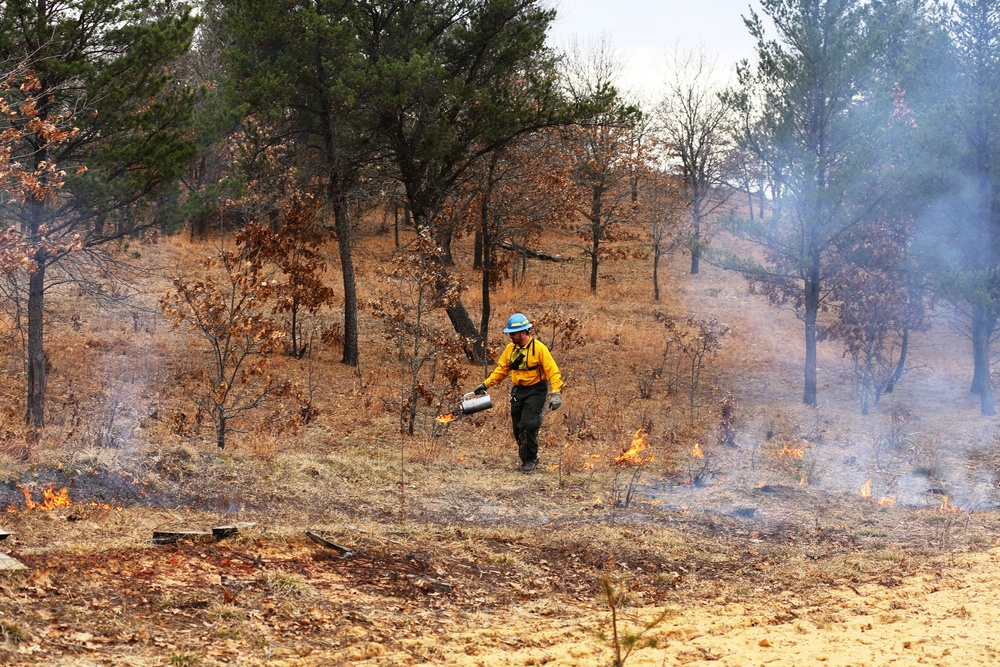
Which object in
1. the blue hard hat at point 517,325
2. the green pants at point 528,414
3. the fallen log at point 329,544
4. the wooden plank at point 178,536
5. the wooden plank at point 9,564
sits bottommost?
the fallen log at point 329,544

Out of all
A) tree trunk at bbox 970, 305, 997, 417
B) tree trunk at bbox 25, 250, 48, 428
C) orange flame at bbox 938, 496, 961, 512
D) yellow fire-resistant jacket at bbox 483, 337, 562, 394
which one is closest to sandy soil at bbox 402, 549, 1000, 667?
orange flame at bbox 938, 496, 961, 512

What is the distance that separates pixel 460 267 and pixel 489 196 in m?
15.2

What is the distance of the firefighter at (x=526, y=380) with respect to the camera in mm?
11211

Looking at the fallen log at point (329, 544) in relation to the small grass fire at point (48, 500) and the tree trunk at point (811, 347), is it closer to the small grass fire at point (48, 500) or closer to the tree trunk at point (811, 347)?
the small grass fire at point (48, 500)

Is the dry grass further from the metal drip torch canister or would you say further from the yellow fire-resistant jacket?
the yellow fire-resistant jacket

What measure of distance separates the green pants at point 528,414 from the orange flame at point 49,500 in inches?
201

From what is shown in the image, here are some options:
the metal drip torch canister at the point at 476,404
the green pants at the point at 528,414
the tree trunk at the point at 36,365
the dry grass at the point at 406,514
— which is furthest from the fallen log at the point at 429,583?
the tree trunk at the point at 36,365

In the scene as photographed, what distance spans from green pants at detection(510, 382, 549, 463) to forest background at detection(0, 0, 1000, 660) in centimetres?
47

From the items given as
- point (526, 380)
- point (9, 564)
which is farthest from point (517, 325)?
point (9, 564)

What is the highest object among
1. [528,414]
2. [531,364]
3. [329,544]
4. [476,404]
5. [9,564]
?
[531,364]

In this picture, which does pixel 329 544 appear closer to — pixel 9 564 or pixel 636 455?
pixel 9 564

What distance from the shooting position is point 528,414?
452 inches

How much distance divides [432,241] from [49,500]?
952 centimetres

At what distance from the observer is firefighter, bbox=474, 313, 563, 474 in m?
11.2
